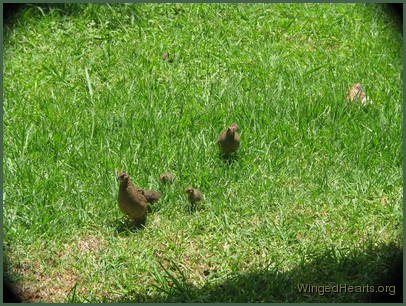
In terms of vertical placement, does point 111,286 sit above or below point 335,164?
below

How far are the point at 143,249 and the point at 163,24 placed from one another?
4.19 metres

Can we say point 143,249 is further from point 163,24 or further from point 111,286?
point 163,24

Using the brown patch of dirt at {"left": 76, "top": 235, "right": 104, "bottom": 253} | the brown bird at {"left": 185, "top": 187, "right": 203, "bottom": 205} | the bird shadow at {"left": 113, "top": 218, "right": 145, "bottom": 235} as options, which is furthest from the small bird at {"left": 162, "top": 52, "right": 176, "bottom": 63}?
the brown patch of dirt at {"left": 76, "top": 235, "right": 104, "bottom": 253}

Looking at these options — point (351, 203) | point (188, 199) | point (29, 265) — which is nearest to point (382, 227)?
point (351, 203)

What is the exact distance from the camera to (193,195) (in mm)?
5844

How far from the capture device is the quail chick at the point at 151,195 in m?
5.79

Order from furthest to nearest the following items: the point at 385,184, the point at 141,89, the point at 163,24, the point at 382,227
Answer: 1. the point at 163,24
2. the point at 141,89
3. the point at 385,184
4. the point at 382,227

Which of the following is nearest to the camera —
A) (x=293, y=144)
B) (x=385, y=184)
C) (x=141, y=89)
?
(x=385, y=184)

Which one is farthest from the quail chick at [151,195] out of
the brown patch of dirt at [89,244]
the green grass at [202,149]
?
the brown patch of dirt at [89,244]

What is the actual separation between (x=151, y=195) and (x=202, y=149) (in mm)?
899

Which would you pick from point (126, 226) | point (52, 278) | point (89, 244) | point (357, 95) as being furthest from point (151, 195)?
point (357, 95)

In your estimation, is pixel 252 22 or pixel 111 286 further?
pixel 252 22

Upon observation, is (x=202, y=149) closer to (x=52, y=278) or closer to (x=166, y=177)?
(x=166, y=177)

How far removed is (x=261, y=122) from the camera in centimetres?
701
